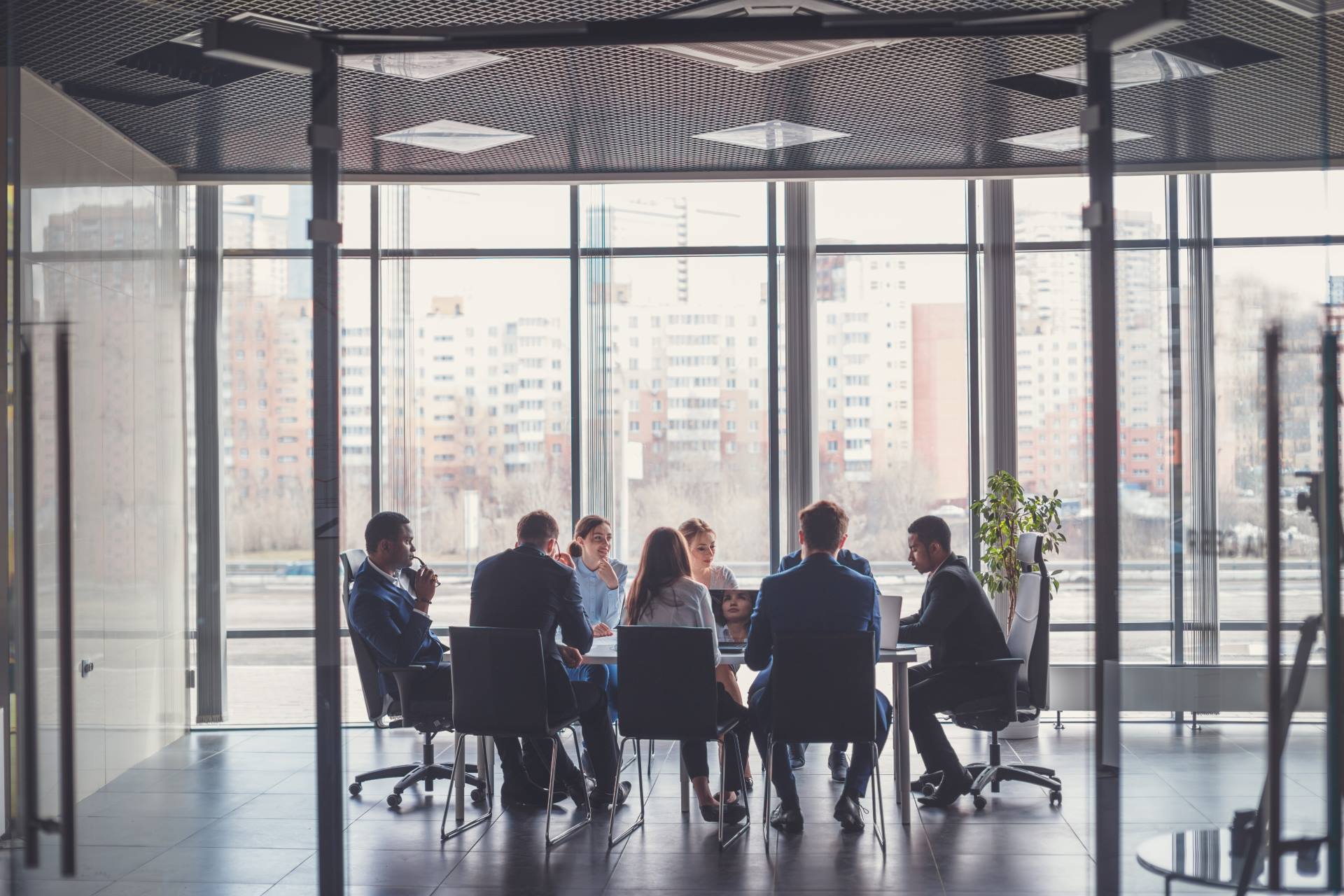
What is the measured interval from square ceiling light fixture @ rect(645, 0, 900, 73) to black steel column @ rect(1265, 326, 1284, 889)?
6.34 ft

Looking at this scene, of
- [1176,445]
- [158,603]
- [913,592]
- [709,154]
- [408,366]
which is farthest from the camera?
[913,592]

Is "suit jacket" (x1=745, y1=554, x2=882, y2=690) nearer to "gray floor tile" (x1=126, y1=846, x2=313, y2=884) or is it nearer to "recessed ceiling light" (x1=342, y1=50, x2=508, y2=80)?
"gray floor tile" (x1=126, y1=846, x2=313, y2=884)

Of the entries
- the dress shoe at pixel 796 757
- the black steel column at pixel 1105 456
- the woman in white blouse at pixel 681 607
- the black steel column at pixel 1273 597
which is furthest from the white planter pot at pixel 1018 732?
the black steel column at pixel 1273 597

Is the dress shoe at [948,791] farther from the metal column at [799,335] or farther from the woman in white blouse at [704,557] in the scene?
the metal column at [799,335]

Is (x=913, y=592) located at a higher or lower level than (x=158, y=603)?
lower

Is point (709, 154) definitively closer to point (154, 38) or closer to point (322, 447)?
point (154, 38)

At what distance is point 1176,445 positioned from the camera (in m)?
3.17

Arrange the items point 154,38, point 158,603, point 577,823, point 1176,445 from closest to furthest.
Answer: point 1176,445 → point 158,603 → point 154,38 → point 577,823

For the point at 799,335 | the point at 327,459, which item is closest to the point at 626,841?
the point at 327,459

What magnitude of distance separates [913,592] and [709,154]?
12.1 ft

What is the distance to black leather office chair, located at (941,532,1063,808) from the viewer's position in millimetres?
5457

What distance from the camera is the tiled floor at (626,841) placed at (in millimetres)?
3180

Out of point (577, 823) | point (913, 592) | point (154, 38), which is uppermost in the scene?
point (154, 38)

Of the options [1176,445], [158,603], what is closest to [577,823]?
[158,603]
